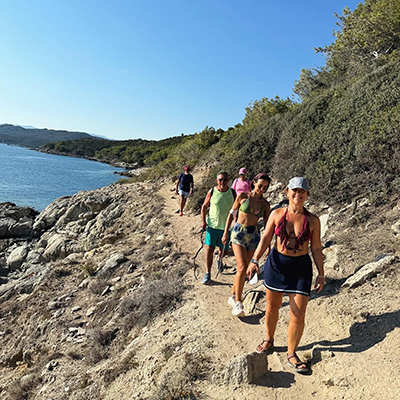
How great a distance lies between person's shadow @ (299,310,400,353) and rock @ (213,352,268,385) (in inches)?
27.0

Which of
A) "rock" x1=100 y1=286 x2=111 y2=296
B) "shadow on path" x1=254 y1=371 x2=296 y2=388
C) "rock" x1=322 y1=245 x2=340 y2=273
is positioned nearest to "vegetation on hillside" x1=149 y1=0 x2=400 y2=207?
"rock" x1=322 y1=245 x2=340 y2=273

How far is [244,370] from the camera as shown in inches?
125

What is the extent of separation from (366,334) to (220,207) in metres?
2.74

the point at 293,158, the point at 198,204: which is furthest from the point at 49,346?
the point at 293,158

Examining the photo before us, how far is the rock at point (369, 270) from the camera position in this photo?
4.32 metres

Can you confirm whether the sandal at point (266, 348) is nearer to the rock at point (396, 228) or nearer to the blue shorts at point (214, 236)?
the blue shorts at point (214, 236)

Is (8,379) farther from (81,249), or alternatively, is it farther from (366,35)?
(366,35)

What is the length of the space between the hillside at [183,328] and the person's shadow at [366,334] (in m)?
0.01

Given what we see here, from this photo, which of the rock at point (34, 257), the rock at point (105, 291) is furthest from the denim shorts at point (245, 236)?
the rock at point (34, 257)

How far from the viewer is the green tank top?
519cm

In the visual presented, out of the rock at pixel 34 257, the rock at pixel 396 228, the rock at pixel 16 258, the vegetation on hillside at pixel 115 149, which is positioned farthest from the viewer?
the vegetation on hillside at pixel 115 149

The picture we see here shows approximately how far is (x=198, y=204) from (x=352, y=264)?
7757mm

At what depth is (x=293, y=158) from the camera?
1040 centimetres

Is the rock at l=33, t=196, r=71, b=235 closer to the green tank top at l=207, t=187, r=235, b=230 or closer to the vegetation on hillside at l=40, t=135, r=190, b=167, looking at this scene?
the green tank top at l=207, t=187, r=235, b=230
